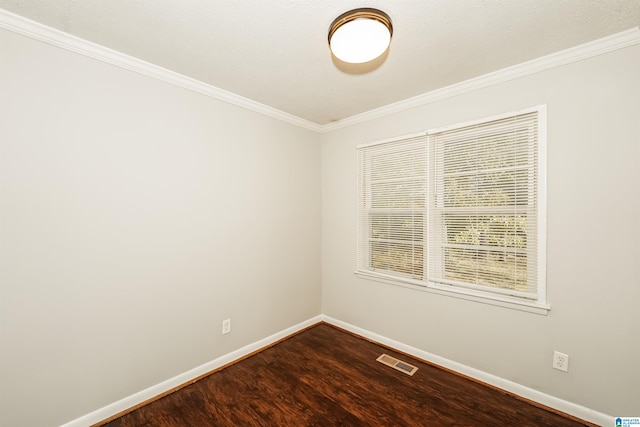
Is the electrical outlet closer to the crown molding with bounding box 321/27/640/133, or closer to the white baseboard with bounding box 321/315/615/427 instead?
the white baseboard with bounding box 321/315/615/427

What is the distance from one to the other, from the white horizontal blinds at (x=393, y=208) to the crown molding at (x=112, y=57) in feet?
4.52

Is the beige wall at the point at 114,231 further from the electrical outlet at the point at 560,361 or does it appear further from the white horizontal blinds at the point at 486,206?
the electrical outlet at the point at 560,361

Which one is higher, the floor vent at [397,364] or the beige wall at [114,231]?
the beige wall at [114,231]

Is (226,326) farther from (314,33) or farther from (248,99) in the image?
(314,33)

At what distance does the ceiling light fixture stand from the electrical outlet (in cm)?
246

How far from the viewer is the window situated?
211cm

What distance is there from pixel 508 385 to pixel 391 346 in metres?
1.03

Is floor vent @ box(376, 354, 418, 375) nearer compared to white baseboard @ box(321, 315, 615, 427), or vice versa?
white baseboard @ box(321, 315, 615, 427)

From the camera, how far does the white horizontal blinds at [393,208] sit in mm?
2734

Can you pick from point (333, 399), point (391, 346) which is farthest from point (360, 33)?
point (391, 346)

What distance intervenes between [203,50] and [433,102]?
2.02 metres

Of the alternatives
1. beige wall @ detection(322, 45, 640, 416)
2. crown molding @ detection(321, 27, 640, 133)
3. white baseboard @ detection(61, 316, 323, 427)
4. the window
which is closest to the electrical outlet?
beige wall @ detection(322, 45, 640, 416)

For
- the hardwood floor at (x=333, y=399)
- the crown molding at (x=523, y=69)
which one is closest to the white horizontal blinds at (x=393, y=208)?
the crown molding at (x=523, y=69)

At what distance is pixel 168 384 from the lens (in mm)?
2205
